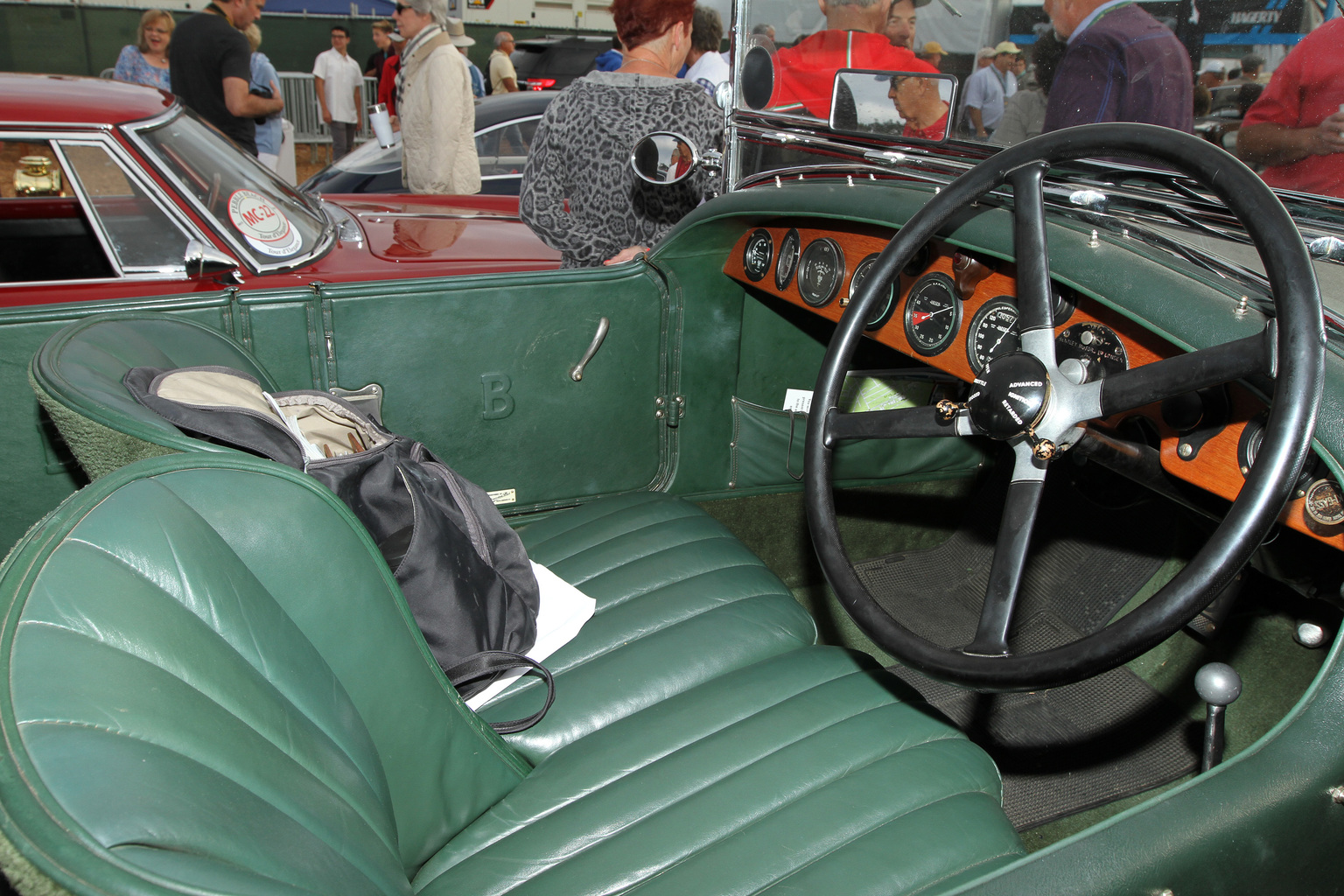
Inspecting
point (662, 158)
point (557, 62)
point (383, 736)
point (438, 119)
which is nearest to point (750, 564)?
point (383, 736)

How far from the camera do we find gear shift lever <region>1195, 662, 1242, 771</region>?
1190mm

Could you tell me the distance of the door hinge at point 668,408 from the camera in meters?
2.38

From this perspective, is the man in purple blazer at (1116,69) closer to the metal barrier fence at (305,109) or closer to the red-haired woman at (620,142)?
the red-haired woman at (620,142)

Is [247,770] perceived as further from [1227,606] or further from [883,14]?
[1227,606]

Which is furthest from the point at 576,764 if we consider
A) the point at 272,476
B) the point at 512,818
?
the point at 272,476

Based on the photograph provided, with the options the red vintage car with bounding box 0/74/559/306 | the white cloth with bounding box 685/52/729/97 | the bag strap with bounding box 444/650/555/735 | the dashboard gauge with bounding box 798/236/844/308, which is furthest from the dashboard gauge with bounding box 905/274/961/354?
the white cloth with bounding box 685/52/729/97

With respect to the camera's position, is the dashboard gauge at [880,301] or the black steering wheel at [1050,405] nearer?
the black steering wheel at [1050,405]

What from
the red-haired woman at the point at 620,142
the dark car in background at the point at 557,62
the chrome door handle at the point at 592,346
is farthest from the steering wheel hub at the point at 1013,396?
the dark car in background at the point at 557,62

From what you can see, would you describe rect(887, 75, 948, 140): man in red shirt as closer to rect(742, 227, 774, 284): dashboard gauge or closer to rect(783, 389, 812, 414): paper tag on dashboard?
rect(742, 227, 774, 284): dashboard gauge

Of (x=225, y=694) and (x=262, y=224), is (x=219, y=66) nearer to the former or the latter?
(x=262, y=224)

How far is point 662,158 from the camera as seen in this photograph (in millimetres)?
2240

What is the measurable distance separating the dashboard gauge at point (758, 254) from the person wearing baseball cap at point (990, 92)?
58 centimetres

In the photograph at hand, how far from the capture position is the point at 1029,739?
82.8 inches

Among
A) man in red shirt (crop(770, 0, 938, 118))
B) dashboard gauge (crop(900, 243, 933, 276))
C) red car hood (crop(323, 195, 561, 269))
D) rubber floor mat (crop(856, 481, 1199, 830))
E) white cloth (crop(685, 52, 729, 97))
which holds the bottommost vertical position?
rubber floor mat (crop(856, 481, 1199, 830))
